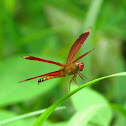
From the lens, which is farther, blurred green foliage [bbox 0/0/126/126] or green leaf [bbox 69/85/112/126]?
blurred green foliage [bbox 0/0/126/126]

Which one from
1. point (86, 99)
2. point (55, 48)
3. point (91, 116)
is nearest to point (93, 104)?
point (86, 99)

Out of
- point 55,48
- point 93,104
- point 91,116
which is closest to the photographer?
point 91,116

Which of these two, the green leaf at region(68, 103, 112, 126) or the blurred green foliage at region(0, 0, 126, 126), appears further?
the blurred green foliage at region(0, 0, 126, 126)

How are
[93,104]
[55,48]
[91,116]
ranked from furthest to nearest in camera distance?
[55,48], [93,104], [91,116]

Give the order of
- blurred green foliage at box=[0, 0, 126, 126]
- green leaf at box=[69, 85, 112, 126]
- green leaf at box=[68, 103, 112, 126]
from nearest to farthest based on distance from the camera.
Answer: green leaf at box=[68, 103, 112, 126] → green leaf at box=[69, 85, 112, 126] → blurred green foliage at box=[0, 0, 126, 126]

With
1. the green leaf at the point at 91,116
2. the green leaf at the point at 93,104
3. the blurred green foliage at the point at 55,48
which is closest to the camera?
the green leaf at the point at 91,116

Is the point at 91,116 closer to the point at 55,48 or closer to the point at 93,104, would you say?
the point at 93,104

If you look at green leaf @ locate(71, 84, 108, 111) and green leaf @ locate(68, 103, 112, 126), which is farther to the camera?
green leaf @ locate(71, 84, 108, 111)

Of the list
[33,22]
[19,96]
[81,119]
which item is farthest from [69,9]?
[81,119]

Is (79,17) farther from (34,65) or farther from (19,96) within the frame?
(19,96)

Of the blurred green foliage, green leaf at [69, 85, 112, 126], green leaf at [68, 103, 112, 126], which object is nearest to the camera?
green leaf at [68, 103, 112, 126]
